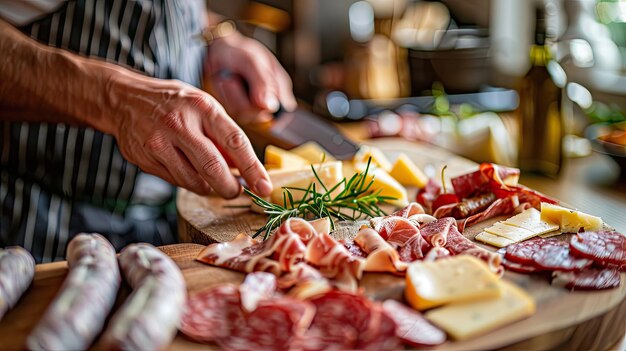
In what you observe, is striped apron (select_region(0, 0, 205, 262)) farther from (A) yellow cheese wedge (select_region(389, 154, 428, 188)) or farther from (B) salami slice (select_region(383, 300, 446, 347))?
(B) salami slice (select_region(383, 300, 446, 347))

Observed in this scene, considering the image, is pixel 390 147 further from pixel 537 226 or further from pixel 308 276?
pixel 308 276

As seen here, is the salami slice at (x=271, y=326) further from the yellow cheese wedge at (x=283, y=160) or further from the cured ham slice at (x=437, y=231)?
the yellow cheese wedge at (x=283, y=160)

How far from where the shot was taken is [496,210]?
1.34 m

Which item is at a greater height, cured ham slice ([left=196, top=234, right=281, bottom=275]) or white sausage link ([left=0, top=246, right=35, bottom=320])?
white sausage link ([left=0, top=246, right=35, bottom=320])

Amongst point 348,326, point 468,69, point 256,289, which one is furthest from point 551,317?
point 468,69

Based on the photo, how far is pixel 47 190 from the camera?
5.28 feet

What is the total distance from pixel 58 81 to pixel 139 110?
166 mm

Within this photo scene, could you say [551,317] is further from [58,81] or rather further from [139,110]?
[58,81]

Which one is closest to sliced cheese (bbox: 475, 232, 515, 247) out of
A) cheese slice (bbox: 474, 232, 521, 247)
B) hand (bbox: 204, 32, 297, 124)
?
cheese slice (bbox: 474, 232, 521, 247)

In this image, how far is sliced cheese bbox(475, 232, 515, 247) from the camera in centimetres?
117

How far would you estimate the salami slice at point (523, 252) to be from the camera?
1063 millimetres

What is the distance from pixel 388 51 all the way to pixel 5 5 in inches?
65.0

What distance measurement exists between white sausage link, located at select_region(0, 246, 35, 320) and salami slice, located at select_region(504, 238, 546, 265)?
0.71m

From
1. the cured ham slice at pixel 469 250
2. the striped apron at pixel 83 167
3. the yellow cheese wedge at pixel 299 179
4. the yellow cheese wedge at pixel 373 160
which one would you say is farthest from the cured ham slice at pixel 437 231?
the striped apron at pixel 83 167
